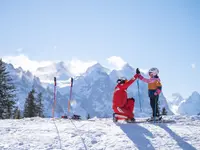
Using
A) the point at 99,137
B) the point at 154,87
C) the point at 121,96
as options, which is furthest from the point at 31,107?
the point at 99,137

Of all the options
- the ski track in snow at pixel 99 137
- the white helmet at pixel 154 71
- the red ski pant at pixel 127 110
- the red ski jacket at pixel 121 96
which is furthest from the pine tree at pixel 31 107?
the ski track in snow at pixel 99 137

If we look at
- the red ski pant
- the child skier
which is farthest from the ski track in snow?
the child skier

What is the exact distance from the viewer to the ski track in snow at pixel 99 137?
9.67m

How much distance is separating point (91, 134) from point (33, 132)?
7.02 ft

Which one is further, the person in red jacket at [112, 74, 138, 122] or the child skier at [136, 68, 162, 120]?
the child skier at [136, 68, 162, 120]

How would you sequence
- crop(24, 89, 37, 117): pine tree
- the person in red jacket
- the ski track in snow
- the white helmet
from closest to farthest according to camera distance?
the ski track in snow, the person in red jacket, the white helmet, crop(24, 89, 37, 117): pine tree

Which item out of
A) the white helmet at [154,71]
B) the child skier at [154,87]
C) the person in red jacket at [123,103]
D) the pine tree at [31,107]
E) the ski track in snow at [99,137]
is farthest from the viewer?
the pine tree at [31,107]

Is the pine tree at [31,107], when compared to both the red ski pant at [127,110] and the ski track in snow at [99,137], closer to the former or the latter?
the red ski pant at [127,110]

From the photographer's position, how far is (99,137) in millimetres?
10570

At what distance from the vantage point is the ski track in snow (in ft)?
31.7

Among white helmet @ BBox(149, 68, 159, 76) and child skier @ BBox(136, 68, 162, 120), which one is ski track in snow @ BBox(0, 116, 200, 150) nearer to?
child skier @ BBox(136, 68, 162, 120)

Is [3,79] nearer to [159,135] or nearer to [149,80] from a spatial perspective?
[149,80]

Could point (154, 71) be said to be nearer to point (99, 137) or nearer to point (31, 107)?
point (99, 137)

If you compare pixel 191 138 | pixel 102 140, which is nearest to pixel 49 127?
pixel 102 140
